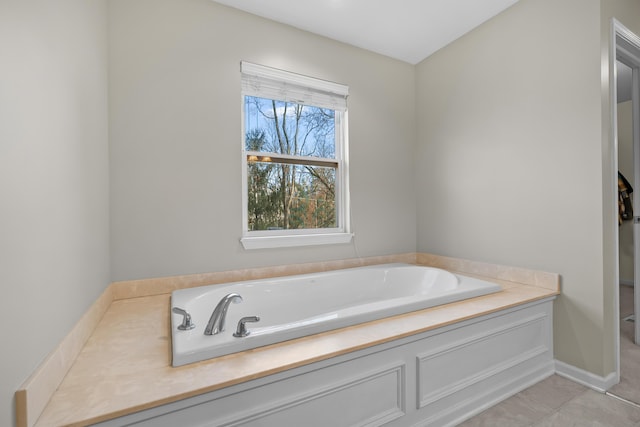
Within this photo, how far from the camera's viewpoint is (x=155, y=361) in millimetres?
1173

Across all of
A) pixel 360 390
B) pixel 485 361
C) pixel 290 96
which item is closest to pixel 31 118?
pixel 360 390

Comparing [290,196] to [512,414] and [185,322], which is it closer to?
[185,322]

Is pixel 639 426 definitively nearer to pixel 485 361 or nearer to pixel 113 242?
pixel 485 361

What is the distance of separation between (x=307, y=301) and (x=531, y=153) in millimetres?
1940

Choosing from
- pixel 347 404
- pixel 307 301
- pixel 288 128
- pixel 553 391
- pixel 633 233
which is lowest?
pixel 553 391

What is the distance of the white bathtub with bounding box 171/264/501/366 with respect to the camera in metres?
1.25

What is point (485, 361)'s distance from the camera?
1.72 m

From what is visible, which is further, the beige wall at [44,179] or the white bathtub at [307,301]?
the white bathtub at [307,301]

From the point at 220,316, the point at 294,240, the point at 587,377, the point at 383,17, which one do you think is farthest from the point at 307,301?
the point at 383,17

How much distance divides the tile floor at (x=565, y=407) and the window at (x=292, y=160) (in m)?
1.60

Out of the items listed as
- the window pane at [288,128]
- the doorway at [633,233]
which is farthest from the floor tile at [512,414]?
the window pane at [288,128]

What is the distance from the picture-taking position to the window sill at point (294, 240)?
2357 mm

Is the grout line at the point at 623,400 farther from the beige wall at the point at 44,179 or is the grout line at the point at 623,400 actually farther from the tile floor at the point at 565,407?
the beige wall at the point at 44,179

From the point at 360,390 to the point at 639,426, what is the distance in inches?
58.2
